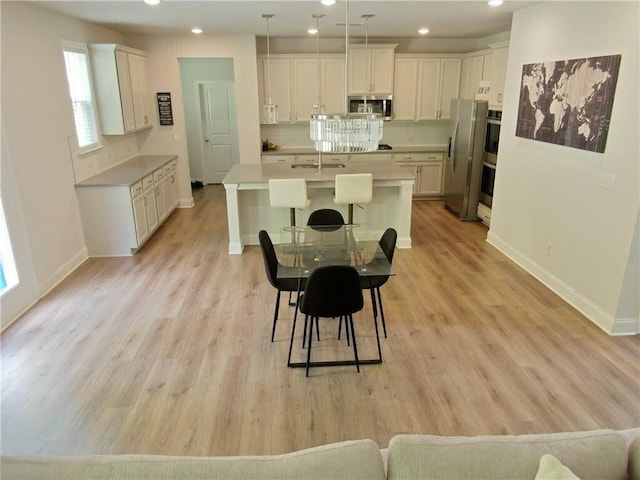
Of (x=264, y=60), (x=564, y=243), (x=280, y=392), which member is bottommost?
(x=280, y=392)

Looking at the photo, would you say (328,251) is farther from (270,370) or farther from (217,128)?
(217,128)

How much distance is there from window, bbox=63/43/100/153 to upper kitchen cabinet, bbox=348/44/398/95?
3765mm

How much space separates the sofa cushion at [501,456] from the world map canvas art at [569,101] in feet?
9.31

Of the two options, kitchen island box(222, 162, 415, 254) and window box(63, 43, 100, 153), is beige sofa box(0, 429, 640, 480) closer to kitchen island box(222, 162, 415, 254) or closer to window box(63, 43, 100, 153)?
kitchen island box(222, 162, 415, 254)

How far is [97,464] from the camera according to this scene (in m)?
1.31

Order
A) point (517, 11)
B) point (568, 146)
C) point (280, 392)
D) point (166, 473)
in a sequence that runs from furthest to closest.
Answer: point (517, 11)
point (568, 146)
point (280, 392)
point (166, 473)

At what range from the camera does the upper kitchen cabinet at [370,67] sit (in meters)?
7.00

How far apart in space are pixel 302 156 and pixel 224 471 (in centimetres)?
644

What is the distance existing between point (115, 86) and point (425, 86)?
15.6 ft

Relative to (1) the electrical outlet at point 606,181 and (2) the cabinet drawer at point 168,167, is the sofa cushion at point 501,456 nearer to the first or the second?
(1) the electrical outlet at point 606,181

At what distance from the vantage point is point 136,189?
5.15m

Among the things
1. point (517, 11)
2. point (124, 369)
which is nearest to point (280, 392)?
point (124, 369)

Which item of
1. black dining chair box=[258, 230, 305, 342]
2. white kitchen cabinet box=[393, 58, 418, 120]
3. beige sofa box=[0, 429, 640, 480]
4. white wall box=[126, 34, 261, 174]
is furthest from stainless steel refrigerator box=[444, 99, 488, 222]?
beige sofa box=[0, 429, 640, 480]

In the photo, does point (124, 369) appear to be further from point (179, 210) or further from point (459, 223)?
point (459, 223)
